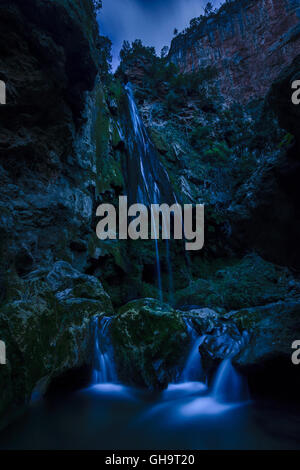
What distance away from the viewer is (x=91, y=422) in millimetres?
2643

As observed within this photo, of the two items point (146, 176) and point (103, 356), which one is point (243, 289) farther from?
point (103, 356)

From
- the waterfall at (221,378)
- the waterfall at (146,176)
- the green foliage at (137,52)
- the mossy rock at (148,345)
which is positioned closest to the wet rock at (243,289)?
the waterfall at (146,176)

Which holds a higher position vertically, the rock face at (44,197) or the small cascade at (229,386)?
the rock face at (44,197)

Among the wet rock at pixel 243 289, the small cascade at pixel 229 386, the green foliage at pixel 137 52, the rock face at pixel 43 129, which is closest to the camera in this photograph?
the small cascade at pixel 229 386

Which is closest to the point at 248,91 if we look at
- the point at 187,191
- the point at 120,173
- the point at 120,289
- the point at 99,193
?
the point at 187,191

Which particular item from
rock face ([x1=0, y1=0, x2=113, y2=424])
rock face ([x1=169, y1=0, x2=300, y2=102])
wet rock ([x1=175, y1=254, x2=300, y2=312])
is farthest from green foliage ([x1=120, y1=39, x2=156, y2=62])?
wet rock ([x1=175, y1=254, x2=300, y2=312])

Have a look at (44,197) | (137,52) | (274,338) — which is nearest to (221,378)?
(274,338)

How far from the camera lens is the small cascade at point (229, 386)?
10.3ft

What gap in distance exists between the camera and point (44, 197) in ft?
24.5

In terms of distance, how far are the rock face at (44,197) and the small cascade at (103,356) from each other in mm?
244

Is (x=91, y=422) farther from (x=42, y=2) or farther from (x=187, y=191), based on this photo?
(x=187, y=191)

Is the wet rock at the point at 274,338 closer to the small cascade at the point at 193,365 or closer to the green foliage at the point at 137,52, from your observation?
the small cascade at the point at 193,365

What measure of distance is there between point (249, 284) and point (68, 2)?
1268 cm
